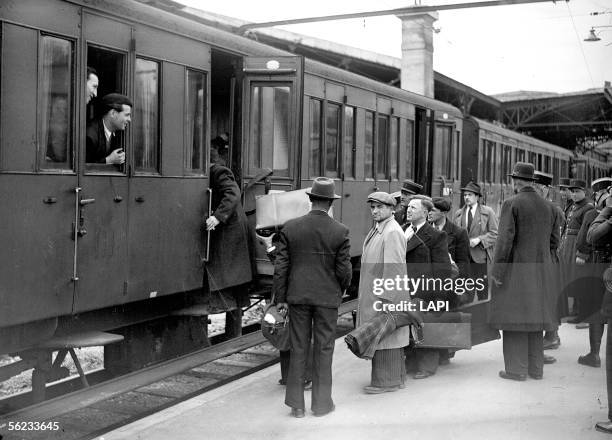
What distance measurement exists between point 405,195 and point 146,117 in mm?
4050

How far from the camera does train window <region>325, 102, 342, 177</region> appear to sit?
936cm

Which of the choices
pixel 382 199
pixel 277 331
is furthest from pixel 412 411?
pixel 382 199

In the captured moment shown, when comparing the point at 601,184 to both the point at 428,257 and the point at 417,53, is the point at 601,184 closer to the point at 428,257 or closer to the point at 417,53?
the point at 428,257

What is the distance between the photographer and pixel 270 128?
793cm

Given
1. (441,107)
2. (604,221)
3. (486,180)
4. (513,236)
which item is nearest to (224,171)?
(513,236)

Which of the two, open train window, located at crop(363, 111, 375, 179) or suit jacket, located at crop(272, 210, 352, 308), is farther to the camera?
open train window, located at crop(363, 111, 375, 179)

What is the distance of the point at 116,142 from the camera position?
5992 millimetres

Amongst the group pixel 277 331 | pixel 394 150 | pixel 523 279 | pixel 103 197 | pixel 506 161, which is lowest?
pixel 277 331

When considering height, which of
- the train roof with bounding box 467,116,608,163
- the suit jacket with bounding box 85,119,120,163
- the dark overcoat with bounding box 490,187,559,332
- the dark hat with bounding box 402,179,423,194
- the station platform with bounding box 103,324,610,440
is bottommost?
the station platform with bounding box 103,324,610,440

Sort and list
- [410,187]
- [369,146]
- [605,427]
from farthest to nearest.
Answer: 1. [369,146]
2. [410,187]
3. [605,427]

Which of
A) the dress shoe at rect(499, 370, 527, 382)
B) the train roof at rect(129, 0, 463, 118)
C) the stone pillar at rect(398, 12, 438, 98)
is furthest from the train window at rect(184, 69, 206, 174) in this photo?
the stone pillar at rect(398, 12, 438, 98)

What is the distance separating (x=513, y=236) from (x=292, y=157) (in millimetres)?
2444

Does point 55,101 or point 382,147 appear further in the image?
point 382,147

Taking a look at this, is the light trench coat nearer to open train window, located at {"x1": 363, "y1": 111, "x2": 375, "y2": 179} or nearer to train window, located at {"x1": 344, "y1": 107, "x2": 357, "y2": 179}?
train window, located at {"x1": 344, "y1": 107, "x2": 357, "y2": 179}
